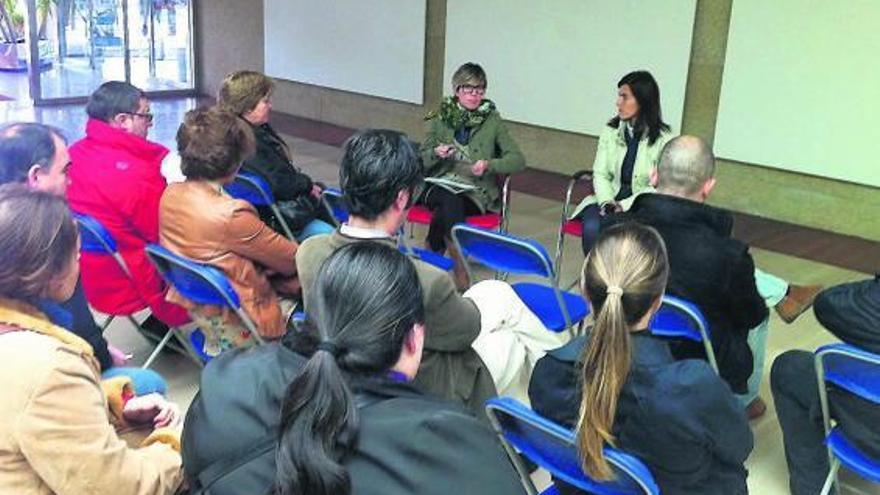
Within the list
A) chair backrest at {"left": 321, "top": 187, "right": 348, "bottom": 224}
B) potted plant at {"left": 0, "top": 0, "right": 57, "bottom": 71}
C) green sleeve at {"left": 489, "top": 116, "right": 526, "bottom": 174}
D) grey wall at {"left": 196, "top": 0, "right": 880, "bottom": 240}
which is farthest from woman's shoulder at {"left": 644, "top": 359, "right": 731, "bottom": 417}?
potted plant at {"left": 0, "top": 0, "right": 57, "bottom": 71}

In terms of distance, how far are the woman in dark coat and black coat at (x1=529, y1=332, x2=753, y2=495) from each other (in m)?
2.26

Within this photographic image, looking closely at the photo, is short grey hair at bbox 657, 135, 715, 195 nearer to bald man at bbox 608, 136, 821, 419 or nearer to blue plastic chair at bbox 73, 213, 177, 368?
bald man at bbox 608, 136, 821, 419

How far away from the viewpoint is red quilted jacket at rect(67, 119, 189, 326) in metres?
3.15

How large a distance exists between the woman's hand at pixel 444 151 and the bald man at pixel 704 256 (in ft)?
5.52

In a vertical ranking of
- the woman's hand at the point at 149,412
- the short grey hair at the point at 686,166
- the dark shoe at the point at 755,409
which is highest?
the short grey hair at the point at 686,166

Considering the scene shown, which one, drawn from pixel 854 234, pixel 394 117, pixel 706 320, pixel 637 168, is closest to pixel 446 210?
pixel 637 168

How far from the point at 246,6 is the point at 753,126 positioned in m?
6.51

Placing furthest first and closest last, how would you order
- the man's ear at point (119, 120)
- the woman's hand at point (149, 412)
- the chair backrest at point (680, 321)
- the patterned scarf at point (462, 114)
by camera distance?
the patterned scarf at point (462, 114)
the man's ear at point (119, 120)
the chair backrest at point (680, 321)
the woman's hand at point (149, 412)

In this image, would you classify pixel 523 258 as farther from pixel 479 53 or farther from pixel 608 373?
pixel 479 53

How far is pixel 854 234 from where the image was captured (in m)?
5.61

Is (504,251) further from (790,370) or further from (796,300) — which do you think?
(796,300)

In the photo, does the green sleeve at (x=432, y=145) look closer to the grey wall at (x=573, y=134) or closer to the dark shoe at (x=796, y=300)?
the dark shoe at (x=796, y=300)

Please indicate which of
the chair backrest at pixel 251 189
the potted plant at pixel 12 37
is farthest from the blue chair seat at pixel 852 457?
the potted plant at pixel 12 37

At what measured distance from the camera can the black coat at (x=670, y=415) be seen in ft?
5.72
